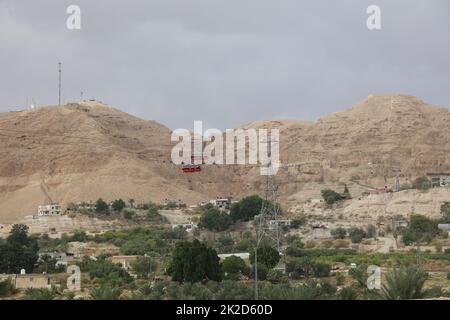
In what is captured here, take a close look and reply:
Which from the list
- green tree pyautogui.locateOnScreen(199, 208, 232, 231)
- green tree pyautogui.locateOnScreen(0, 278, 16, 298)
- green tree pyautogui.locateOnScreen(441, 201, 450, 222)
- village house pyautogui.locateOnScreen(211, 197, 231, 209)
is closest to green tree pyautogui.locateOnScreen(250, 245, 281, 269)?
green tree pyautogui.locateOnScreen(0, 278, 16, 298)

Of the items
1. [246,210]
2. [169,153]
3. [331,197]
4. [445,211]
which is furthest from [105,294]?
[169,153]

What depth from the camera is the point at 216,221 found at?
229 ft

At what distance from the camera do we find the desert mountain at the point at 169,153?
9856 centimetres

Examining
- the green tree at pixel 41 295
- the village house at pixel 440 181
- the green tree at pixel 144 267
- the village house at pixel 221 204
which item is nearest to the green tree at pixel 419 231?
the village house at pixel 440 181

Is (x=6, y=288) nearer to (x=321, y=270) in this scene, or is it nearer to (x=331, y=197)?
(x=321, y=270)

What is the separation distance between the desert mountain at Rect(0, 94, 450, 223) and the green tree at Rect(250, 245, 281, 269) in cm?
4960

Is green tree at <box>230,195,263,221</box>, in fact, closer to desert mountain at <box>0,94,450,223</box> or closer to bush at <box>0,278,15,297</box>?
desert mountain at <box>0,94,450,223</box>

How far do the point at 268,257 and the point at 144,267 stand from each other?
5728 millimetres

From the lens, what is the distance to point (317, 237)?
63.6m

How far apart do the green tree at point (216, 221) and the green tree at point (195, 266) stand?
98.1ft

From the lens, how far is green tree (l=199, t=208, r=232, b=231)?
2744 inches

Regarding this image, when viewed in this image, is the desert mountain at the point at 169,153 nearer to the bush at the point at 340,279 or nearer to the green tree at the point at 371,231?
the green tree at the point at 371,231

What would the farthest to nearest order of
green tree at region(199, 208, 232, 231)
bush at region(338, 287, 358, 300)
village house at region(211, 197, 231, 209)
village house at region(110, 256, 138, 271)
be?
village house at region(211, 197, 231, 209)
green tree at region(199, 208, 232, 231)
village house at region(110, 256, 138, 271)
bush at region(338, 287, 358, 300)
